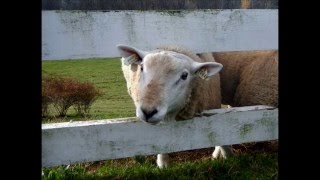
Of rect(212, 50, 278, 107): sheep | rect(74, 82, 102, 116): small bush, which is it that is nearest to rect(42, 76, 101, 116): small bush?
rect(74, 82, 102, 116): small bush

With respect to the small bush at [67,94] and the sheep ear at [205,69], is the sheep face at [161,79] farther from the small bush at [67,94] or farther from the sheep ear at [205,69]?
the small bush at [67,94]

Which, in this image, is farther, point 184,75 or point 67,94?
point 67,94

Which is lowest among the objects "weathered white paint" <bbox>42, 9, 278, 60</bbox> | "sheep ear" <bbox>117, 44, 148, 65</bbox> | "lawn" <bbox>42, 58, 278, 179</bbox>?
"lawn" <bbox>42, 58, 278, 179</bbox>

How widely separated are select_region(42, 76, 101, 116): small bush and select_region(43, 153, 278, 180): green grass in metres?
3.43

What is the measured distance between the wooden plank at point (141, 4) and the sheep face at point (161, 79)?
411mm

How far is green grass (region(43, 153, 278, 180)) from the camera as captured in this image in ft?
9.47

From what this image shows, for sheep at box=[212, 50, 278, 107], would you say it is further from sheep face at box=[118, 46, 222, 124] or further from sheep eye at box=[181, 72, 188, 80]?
sheep eye at box=[181, 72, 188, 80]

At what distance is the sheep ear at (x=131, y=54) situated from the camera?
2.57 metres

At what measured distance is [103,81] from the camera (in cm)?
769

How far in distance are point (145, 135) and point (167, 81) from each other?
1.15 feet

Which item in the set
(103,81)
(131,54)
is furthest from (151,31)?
(103,81)

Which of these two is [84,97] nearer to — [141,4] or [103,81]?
[103,81]
